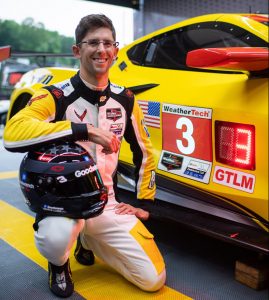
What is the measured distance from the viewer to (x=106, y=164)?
2.37 metres

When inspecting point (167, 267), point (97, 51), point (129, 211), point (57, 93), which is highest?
point (97, 51)

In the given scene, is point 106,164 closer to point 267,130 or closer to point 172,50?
point 267,130

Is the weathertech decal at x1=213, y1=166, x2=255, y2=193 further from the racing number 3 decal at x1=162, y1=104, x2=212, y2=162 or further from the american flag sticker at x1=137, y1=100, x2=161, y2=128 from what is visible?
the american flag sticker at x1=137, y1=100, x2=161, y2=128

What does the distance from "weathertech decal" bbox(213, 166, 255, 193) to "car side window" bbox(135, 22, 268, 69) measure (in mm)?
788

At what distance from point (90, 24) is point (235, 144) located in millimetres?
917

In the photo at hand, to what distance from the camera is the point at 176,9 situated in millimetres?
11000

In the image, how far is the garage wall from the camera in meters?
9.05

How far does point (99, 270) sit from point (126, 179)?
25.7 inches

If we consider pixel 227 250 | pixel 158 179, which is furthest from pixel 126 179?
pixel 227 250

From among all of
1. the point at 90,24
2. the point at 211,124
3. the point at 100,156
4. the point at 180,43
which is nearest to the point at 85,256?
the point at 100,156

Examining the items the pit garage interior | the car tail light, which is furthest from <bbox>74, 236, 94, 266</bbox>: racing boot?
the car tail light

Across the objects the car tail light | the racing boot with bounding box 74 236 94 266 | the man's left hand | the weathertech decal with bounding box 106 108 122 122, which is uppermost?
the weathertech decal with bounding box 106 108 122 122

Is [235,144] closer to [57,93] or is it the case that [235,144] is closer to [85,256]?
[57,93]

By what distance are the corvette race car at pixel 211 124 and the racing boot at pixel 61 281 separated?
62 centimetres
